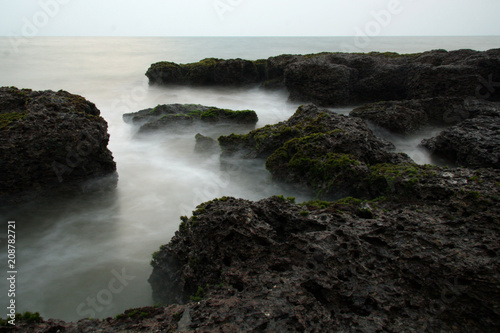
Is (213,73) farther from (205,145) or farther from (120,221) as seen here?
(120,221)

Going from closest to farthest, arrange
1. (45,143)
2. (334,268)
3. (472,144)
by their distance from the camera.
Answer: (334,268) → (45,143) → (472,144)

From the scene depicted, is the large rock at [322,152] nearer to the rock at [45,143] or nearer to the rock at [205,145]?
the rock at [205,145]

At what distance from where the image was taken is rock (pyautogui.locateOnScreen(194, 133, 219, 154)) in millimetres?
8398

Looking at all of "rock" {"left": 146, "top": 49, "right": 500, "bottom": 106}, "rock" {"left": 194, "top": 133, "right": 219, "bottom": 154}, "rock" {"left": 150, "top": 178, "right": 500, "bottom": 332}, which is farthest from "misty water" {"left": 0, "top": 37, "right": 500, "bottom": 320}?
"rock" {"left": 146, "top": 49, "right": 500, "bottom": 106}

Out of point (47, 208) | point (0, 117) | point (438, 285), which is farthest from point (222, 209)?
point (0, 117)

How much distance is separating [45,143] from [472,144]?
327 inches

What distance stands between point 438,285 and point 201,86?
16.3 metres

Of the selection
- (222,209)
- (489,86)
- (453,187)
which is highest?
(489,86)

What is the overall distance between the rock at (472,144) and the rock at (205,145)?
18.3 feet

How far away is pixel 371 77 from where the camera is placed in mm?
12117

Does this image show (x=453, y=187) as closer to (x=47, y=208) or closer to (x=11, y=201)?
(x=47, y=208)

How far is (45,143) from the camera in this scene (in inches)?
217

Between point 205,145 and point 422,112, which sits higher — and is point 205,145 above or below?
below

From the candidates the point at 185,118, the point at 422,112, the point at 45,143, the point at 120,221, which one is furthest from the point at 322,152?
the point at 185,118
